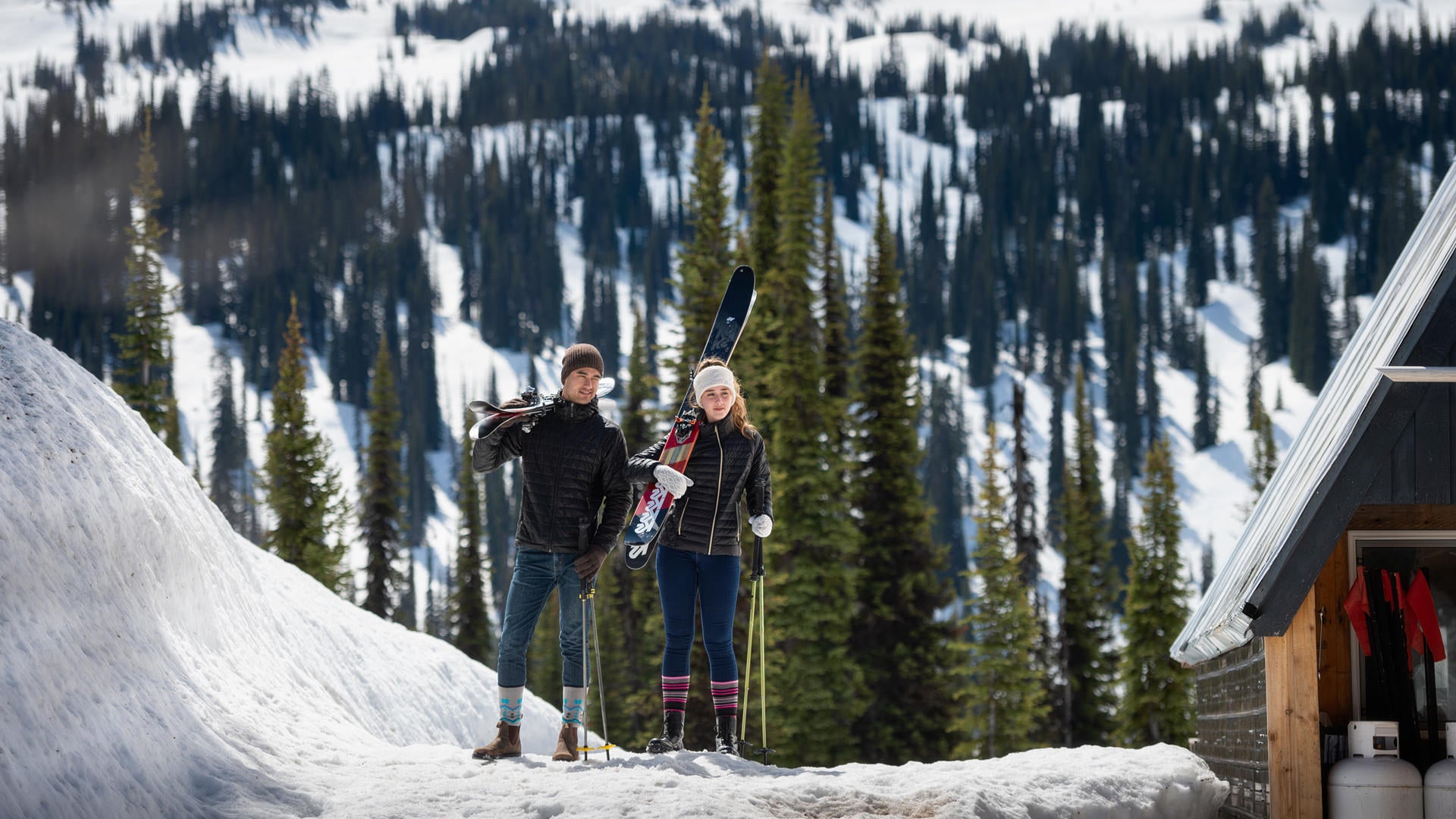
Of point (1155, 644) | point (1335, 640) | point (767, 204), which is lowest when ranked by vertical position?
point (1155, 644)

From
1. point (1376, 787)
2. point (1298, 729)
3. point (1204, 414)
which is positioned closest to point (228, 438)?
point (1204, 414)

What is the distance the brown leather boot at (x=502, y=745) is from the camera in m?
7.26

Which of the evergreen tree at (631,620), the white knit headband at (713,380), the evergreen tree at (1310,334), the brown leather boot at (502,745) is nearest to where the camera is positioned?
the brown leather boot at (502,745)

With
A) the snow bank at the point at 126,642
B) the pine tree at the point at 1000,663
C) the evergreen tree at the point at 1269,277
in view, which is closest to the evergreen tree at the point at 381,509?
the pine tree at the point at 1000,663

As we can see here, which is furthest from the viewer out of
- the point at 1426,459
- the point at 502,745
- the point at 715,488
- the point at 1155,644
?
the point at 1155,644

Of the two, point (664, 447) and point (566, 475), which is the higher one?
point (664, 447)

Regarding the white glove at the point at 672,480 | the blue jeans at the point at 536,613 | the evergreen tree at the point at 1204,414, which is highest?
the evergreen tree at the point at 1204,414

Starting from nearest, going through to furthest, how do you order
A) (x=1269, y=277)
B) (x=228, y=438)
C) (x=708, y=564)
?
(x=708, y=564)
(x=228, y=438)
(x=1269, y=277)

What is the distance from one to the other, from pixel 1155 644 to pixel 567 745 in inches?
1177

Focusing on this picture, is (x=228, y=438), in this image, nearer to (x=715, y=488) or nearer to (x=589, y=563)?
(x=715, y=488)

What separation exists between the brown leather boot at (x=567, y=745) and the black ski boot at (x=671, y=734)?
0.52 meters

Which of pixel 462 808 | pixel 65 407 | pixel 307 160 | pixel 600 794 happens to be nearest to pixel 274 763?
pixel 462 808

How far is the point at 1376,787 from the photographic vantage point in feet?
21.1

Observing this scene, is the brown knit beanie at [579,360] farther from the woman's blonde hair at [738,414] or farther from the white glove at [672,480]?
the woman's blonde hair at [738,414]
